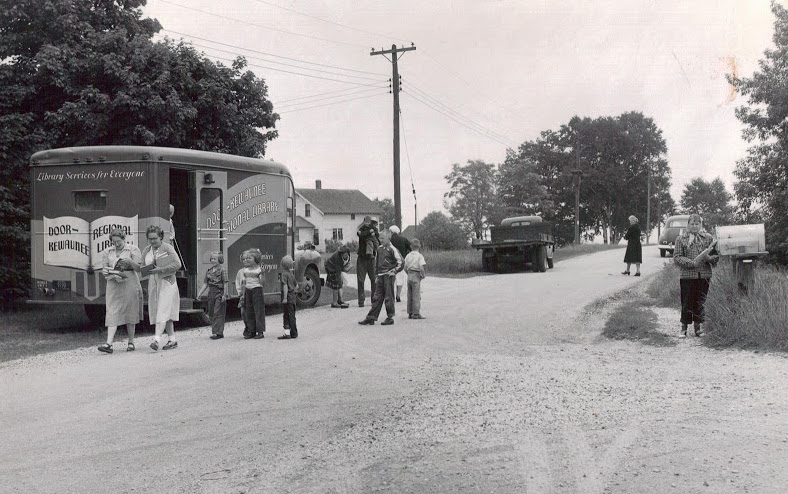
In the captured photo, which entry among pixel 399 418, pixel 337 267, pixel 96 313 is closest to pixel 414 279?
pixel 337 267

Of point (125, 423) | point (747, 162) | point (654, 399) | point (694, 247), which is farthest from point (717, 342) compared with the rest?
point (747, 162)

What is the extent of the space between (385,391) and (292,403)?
0.93m

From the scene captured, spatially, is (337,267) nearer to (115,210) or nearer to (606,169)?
(115,210)

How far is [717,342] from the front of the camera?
9.61m

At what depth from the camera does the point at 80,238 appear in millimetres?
12117

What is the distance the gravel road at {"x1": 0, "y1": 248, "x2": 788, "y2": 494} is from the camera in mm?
4848

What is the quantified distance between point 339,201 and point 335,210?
2303 mm

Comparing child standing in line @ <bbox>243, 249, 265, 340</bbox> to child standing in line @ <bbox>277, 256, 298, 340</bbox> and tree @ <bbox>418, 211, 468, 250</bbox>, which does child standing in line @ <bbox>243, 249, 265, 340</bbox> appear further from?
tree @ <bbox>418, 211, 468, 250</bbox>

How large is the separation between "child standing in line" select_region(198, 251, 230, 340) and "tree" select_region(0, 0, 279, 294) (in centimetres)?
629

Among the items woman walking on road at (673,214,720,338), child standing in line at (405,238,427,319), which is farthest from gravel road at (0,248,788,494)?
child standing in line at (405,238,427,319)

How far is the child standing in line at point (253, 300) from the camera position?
37.0 feet

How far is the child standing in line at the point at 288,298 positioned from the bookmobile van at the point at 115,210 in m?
1.99

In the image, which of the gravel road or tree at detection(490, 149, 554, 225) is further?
tree at detection(490, 149, 554, 225)

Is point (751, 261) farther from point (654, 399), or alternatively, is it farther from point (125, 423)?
point (125, 423)
